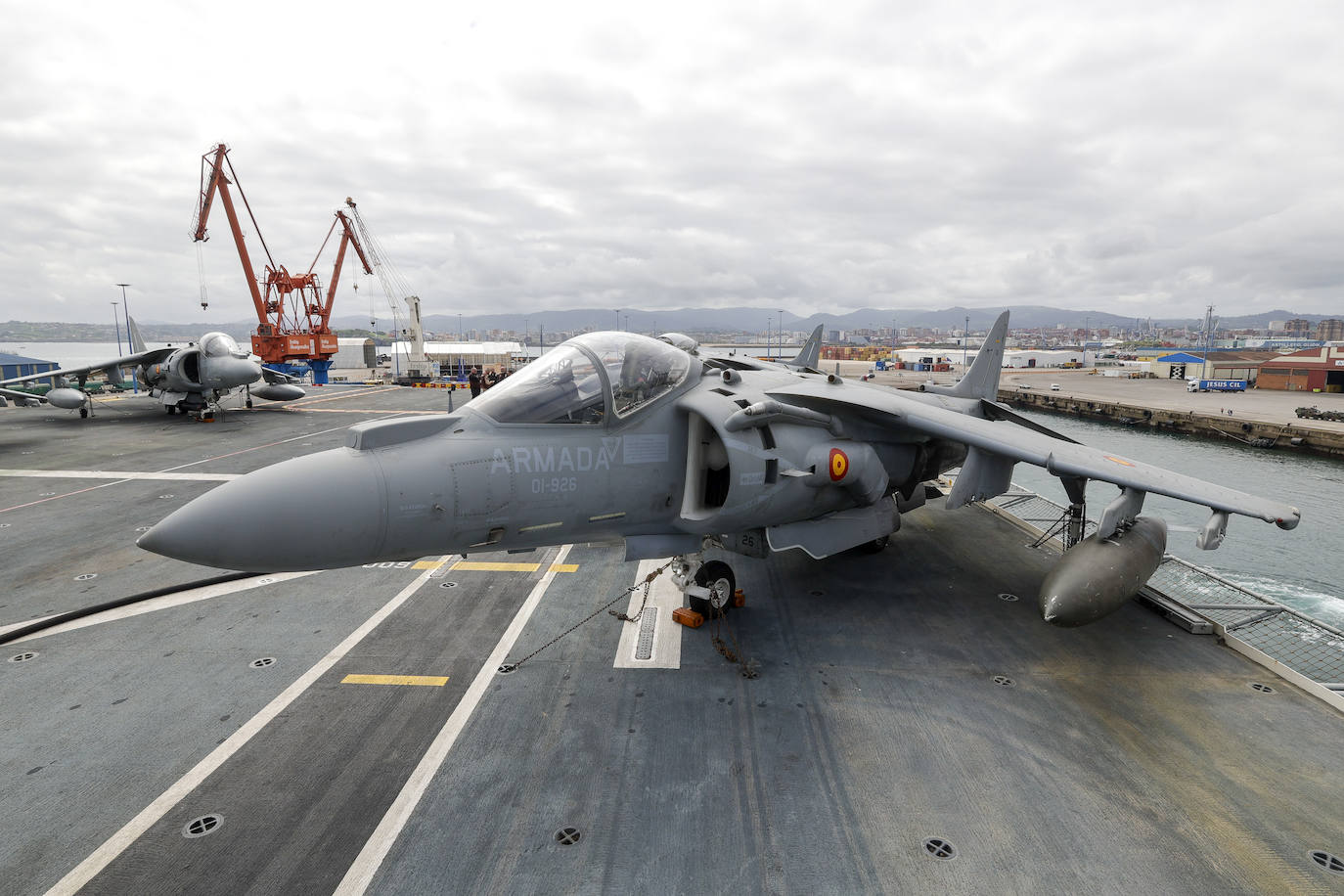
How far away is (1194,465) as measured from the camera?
30828 mm

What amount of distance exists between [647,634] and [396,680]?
2889 mm

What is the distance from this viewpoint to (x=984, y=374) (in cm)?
1198

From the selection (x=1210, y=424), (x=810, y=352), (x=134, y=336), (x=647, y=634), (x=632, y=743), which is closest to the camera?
(x=632, y=743)

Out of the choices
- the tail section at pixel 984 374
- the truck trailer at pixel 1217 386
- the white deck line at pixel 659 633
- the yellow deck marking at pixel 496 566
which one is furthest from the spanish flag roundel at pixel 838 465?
the truck trailer at pixel 1217 386

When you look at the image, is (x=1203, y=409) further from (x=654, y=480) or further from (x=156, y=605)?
(x=156, y=605)

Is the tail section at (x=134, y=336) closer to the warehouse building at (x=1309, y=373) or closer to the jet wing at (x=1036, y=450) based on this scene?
the jet wing at (x=1036, y=450)

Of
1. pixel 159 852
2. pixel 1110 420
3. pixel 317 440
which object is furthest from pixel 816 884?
pixel 1110 420

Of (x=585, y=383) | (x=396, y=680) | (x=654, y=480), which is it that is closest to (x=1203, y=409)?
(x=654, y=480)

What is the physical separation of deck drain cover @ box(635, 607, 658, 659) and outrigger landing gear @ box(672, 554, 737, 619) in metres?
0.56

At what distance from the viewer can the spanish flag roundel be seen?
277 inches

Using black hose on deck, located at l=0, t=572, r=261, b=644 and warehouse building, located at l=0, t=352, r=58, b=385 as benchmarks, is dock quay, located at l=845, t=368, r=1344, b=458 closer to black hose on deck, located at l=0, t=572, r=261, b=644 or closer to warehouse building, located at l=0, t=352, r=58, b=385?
black hose on deck, located at l=0, t=572, r=261, b=644

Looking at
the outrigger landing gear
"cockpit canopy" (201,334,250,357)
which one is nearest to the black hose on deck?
the outrigger landing gear

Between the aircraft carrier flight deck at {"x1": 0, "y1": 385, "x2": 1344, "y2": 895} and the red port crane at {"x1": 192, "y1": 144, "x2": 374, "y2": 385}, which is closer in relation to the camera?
the aircraft carrier flight deck at {"x1": 0, "y1": 385, "x2": 1344, "y2": 895}

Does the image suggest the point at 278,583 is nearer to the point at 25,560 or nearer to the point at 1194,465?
the point at 25,560
